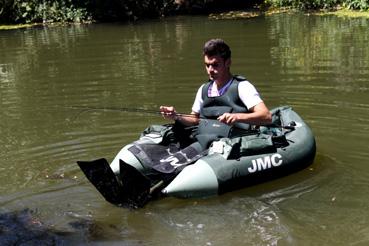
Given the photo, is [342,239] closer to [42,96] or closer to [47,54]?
[42,96]

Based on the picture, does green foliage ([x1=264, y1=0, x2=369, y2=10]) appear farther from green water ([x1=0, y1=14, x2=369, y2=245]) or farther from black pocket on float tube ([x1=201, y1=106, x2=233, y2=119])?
black pocket on float tube ([x1=201, y1=106, x2=233, y2=119])

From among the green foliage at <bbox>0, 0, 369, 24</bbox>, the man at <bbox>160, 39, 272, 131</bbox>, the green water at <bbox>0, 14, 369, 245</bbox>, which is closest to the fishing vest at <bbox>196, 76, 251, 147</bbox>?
the man at <bbox>160, 39, 272, 131</bbox>

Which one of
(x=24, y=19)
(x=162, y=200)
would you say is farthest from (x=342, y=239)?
(x=24, y=19)

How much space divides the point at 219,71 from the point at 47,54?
1074 centimetres

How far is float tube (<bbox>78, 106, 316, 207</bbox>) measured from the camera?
17.3 feet

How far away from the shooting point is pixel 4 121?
337 inches

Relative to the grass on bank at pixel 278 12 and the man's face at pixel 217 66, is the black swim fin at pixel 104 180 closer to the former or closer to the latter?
the man's face at pixel 217 66

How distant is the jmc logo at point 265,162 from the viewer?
5.54 m

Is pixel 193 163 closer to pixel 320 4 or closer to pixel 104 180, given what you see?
pixel 104 180

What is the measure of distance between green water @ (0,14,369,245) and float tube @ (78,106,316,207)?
0.13m

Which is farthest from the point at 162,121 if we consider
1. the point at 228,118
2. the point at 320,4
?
the point at 320,4

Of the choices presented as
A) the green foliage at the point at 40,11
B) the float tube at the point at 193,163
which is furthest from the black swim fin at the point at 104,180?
the green foliage at the point at 40,11

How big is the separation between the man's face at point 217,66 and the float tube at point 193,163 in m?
0.61

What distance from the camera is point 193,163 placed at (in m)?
5.55
